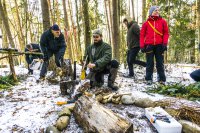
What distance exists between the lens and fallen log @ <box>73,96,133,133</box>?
8.45 feet

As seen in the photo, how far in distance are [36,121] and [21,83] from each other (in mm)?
3233

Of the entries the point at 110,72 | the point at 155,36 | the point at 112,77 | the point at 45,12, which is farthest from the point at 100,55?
the point at 45,12

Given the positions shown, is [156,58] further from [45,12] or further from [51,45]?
[45,12]

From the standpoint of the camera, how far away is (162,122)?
9.36 ft

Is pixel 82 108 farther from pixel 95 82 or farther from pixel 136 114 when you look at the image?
pixel 95 82

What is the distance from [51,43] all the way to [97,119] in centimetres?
408

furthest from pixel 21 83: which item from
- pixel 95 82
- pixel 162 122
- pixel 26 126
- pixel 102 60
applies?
pixel 162 122

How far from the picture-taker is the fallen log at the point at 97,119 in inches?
101

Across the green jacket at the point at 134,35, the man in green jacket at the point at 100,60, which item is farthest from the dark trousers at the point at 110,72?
the green jacket at the point at 134,35

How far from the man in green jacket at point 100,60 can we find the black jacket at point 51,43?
1741 millimetres

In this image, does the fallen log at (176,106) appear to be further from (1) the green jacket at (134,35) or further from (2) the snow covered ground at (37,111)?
(1) the green jacket at (134,35)

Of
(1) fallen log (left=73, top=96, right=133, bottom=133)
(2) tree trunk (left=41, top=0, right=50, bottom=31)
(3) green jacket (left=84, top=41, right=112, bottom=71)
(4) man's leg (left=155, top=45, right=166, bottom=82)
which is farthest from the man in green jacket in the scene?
(2) tree trunk (left=41, top=0, right=50, bottom=31)

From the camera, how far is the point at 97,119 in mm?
2836

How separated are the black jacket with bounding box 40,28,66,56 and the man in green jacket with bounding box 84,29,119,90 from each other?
1.74 metres
